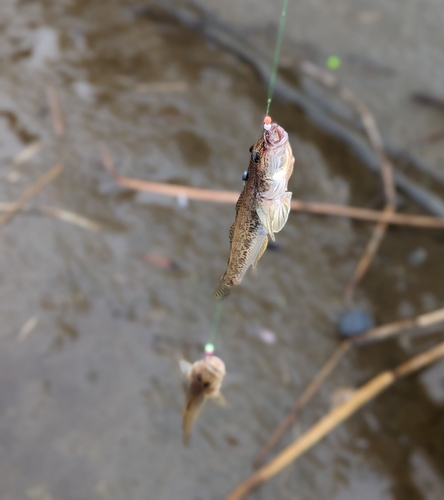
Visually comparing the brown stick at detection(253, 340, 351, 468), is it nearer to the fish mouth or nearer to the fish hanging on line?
the fish hanging on line

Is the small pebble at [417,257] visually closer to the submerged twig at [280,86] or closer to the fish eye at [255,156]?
the submerged twig at [280,86]

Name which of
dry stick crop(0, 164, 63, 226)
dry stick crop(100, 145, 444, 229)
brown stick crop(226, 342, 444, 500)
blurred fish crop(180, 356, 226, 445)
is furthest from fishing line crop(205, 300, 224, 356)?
dry stick crop(0, 164, 63, 226)

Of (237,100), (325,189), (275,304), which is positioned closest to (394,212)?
(325,189)

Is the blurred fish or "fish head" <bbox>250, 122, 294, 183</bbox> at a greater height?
"fish head" <bbox>250, 122, 294, 183</bbox>

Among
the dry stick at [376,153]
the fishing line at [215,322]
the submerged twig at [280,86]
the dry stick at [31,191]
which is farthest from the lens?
the submerged twig at [280,86]

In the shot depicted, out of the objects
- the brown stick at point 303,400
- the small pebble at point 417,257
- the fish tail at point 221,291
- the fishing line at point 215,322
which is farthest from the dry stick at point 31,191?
the small pebble at point 417,257

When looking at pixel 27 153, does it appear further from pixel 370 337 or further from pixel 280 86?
pixel 370 337

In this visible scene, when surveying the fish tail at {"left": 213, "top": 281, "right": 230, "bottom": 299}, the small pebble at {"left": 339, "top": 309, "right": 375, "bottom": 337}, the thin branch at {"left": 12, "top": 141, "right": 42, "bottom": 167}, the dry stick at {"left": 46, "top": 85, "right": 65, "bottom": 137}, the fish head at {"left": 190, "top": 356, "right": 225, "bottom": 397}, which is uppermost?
the fish tail at {"left": 213, "top": 281, "right": 230, "bottom": 299}

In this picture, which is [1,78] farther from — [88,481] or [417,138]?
[417,138]
